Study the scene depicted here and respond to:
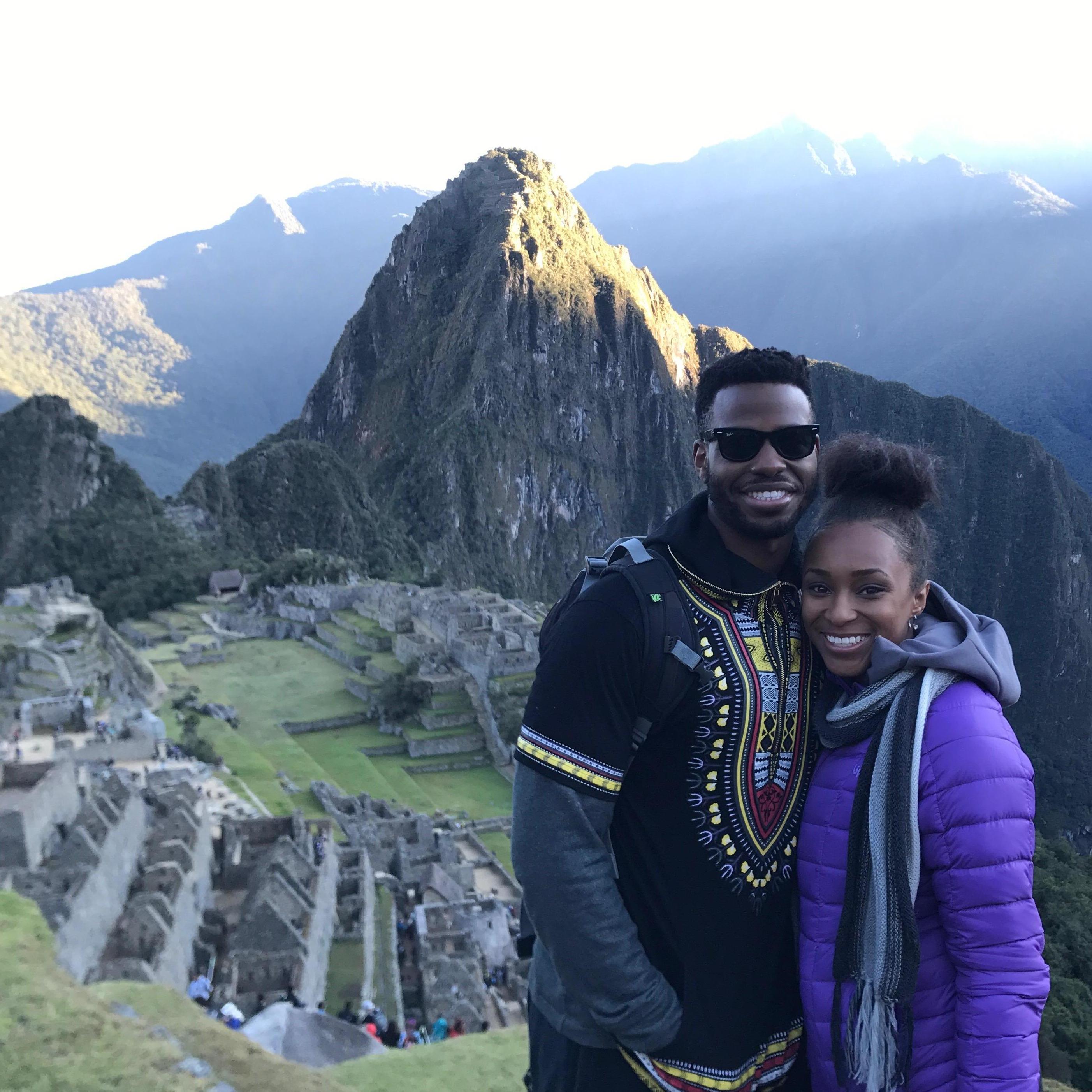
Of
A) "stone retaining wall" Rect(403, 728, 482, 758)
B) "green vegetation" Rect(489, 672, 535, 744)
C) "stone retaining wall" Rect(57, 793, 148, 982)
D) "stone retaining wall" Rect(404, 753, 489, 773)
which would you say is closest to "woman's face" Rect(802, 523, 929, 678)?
"stone retaining wall" Rect(57, 793, 148, 982)

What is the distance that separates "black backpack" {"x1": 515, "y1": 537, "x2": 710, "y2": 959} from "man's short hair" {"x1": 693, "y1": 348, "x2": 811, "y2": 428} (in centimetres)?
54

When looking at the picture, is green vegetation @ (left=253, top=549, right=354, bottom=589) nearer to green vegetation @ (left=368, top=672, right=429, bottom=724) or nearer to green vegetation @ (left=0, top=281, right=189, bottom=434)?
green vegetation @ (left=368, top=672, right=429, bottom=724)

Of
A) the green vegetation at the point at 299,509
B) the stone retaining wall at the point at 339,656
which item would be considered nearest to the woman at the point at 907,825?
the stone retaining wall at the point at 339,656

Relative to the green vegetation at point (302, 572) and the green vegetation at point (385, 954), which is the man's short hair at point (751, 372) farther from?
the green vegetation at point (302, 572)

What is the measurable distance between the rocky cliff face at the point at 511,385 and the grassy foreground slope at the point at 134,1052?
66.0m

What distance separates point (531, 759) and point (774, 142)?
688 ft

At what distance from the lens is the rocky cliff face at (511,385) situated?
7794 centimetres

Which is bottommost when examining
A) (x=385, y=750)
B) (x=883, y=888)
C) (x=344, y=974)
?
(x=385, y=750)

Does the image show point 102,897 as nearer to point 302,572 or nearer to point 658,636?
point 658,636

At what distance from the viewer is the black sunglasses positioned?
8.01 ft

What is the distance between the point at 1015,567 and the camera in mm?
99688

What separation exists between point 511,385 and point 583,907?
81969mm

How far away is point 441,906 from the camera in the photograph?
12836 mm

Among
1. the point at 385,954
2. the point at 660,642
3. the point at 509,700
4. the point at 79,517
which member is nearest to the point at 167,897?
the point at 385,954
